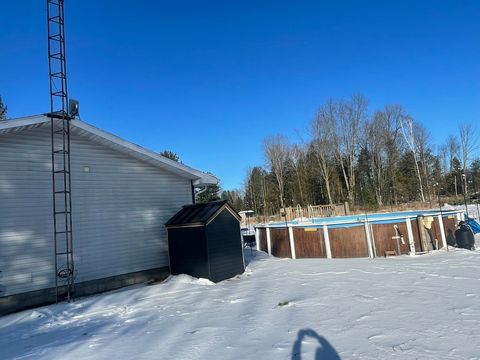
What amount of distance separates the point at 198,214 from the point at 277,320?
5.59 meters

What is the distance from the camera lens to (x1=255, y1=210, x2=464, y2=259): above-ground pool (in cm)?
1281

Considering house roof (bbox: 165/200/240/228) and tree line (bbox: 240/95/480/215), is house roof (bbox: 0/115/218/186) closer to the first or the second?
house roof (bbox: 165/200/240/228)

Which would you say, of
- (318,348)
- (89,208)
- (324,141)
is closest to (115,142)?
(89,208)

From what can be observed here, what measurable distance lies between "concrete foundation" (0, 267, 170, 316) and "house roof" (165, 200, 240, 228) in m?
1.58

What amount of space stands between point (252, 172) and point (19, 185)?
155 ft

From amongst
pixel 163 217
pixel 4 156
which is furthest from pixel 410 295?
pixel 4 156

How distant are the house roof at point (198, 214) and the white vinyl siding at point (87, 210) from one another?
681 millimetres

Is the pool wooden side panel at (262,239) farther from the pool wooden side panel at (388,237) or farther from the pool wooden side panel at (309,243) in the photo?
the pool wooden side panel at (388,237)

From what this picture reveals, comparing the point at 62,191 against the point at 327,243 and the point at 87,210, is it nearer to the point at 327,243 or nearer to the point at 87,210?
the point at 87,210

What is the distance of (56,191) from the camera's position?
9383 millimetres

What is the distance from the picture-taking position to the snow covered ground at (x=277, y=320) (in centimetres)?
447

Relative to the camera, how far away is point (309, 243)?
46.9 ft

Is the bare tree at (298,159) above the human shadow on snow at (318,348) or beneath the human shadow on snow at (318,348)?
above

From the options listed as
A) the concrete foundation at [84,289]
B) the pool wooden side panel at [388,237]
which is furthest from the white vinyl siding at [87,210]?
the pool wooden side panel at [388,237]
